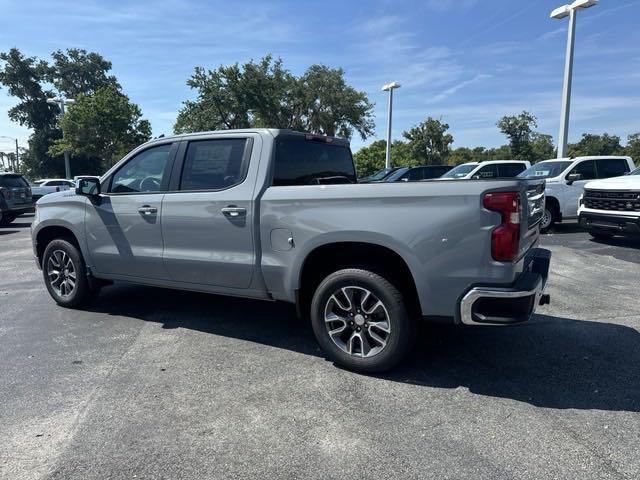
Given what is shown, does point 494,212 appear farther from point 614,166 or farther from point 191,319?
point 614,166

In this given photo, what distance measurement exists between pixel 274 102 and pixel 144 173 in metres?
32.6

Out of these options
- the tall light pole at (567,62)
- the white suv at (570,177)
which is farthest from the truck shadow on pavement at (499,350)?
the tall light pole at (567,62)

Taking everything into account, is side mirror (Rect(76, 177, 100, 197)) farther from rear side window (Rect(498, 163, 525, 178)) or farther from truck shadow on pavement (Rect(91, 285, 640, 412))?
rear side window (Rect(498, 163, 525, 178))

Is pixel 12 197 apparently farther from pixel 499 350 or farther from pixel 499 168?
pixel 499 350

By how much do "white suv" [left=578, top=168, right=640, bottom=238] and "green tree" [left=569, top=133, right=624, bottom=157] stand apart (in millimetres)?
55663

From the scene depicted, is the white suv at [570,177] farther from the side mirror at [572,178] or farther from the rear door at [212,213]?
the rear door at [212,213]

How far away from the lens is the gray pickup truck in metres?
3.14

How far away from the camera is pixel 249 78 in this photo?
34594 mm

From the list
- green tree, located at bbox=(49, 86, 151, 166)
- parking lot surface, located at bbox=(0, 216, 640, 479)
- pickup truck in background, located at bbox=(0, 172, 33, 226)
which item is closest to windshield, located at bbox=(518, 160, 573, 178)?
parking lot surface, located at bbox=(0, 216, 640, 479)

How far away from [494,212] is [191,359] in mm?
2753

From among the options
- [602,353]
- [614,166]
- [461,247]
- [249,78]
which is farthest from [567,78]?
[249,78]

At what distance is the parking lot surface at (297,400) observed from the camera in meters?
2.58

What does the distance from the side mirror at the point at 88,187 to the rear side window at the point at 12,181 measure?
41.6 ft

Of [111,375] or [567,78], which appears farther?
[567,78]
